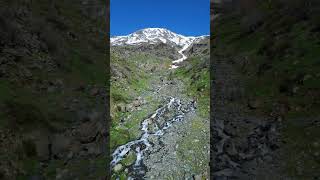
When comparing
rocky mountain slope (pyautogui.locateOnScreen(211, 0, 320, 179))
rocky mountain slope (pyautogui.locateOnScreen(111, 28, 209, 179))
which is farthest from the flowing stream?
rocky mountain slope (pyautogui.locateOnScreen(211, 0, 320, 179))

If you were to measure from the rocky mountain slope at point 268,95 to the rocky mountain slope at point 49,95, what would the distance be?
5303 mm

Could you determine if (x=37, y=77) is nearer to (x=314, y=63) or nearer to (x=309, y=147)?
(x=309, y=147)

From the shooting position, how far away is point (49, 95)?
12.6m

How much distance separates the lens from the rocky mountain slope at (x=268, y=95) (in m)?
10.8

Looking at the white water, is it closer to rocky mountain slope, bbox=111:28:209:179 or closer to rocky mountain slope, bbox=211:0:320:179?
rocky mountain slope, bbox=111:28:209:179

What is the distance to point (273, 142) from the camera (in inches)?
446

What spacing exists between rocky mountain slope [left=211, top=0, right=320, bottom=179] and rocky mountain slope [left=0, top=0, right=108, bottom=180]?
530cm

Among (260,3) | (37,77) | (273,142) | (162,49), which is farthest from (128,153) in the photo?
(162,49)

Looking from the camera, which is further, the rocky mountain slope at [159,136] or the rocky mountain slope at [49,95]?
the rocky mountain slope at [159,136]

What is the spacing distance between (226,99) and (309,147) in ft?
19.7

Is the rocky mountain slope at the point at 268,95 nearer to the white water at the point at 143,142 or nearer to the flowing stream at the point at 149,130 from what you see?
the flowing stream at the point at 149,130

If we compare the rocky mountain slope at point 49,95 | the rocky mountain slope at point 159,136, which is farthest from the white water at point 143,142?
the rocky mountain slope at point 49,95

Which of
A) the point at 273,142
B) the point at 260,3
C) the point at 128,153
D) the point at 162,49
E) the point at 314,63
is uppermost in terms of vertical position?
the point at 162,49

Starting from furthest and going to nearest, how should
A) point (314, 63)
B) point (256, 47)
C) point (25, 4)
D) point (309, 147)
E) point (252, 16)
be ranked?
point (252, 16) < point (256, 47) < point (25, 4) < point (314, 63) < point (309, 147)
